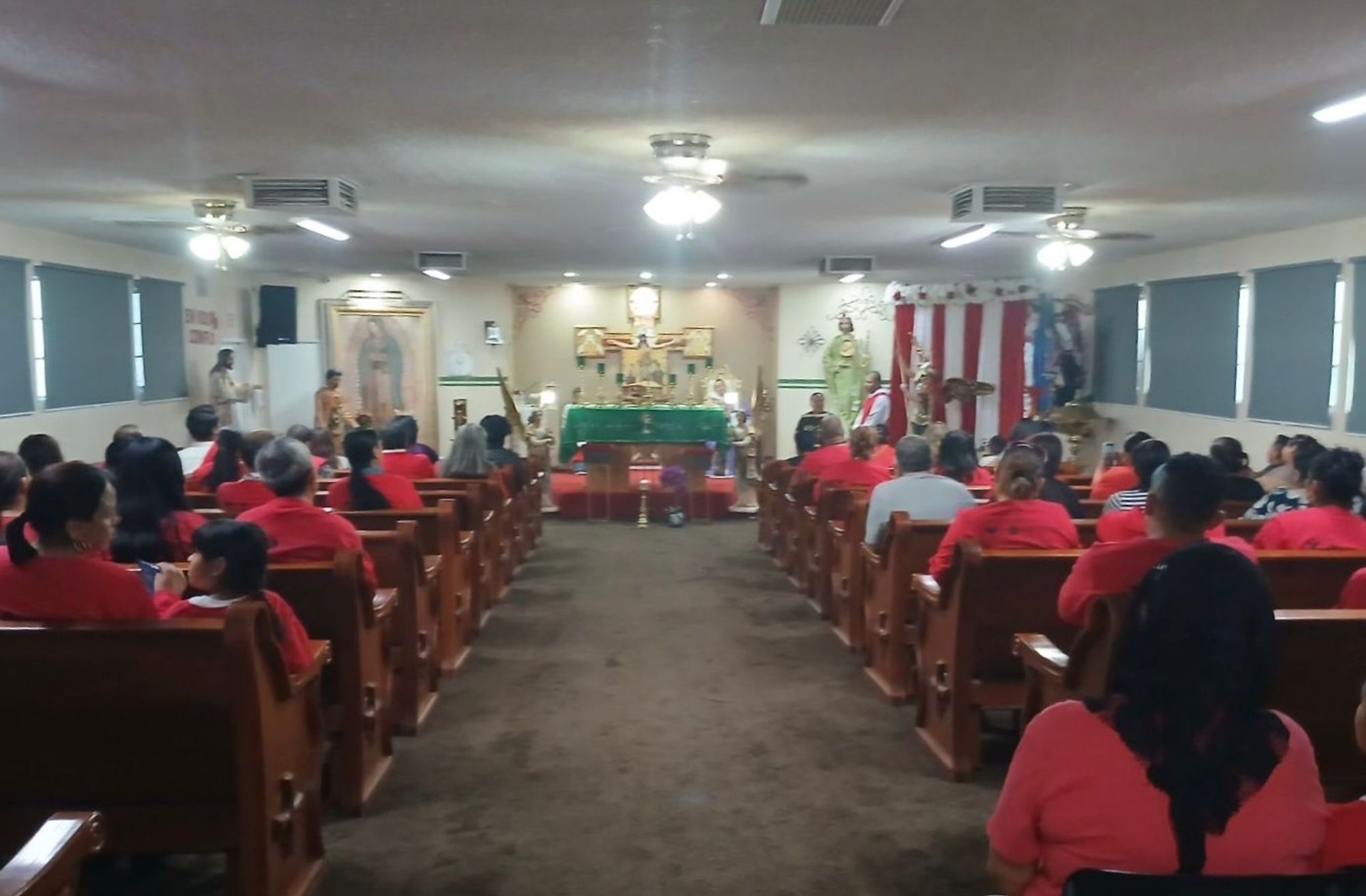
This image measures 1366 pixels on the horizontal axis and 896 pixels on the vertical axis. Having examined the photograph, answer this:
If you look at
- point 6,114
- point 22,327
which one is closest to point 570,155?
point 6,114

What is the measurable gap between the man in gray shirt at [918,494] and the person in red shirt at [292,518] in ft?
7.66

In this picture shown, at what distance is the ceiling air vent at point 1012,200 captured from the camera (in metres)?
5.27

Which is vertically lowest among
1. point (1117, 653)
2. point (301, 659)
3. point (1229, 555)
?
point (301, 659)

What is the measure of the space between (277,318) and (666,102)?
891cm

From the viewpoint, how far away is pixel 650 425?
9562mm

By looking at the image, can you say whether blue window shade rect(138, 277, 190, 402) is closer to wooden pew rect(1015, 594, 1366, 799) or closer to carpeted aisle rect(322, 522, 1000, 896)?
carpeted aisle rect(322, 522, 1000, 896)

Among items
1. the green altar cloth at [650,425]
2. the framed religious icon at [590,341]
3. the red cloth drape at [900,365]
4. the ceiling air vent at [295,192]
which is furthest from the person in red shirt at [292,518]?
the framed religious icon at [590,341]

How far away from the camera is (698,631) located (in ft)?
18.8

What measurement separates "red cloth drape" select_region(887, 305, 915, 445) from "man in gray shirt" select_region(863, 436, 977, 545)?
22.4ft

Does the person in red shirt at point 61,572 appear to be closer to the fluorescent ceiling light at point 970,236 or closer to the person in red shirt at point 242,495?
the person in red shirt at point 242,495

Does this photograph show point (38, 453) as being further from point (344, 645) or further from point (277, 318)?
point (277, 318)

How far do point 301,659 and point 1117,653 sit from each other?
2.12m

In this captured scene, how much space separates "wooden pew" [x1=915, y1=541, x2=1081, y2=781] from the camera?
358 cm

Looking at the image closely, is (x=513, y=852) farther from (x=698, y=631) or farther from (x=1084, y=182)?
(x=1084, y=182)
